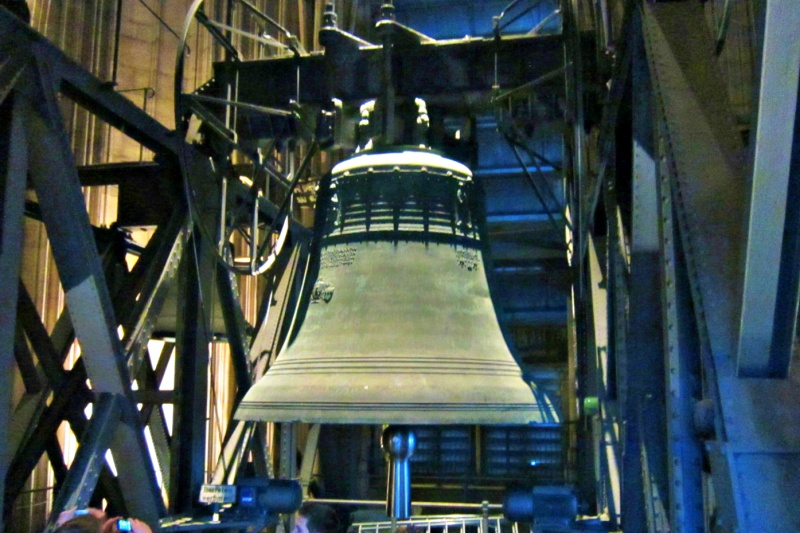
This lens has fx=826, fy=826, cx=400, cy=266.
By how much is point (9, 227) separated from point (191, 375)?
2128mm

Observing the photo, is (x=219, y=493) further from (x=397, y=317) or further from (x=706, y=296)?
(x=706, y=296)

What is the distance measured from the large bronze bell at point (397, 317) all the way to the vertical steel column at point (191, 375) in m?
1.72

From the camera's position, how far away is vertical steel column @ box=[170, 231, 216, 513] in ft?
18.3

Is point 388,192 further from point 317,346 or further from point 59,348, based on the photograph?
point 59,348

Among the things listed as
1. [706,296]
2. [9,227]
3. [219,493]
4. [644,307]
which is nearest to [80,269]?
[9,227]

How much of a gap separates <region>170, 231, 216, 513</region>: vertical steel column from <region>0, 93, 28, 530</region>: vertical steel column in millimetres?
1748

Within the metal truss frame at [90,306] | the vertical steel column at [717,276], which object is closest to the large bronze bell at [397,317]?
the vertical steel column at [717,276]

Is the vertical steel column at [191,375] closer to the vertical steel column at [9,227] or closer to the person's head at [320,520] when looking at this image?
the vertical steel column at [9,227]

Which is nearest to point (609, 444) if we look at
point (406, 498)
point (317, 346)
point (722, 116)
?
point (406, 498)

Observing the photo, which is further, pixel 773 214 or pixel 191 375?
pixel 191 375

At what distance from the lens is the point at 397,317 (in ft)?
12.4

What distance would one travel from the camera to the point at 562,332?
1603 centimetres

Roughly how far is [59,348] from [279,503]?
252 cm

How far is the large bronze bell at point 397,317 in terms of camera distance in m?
3.43
